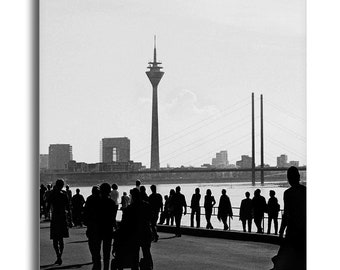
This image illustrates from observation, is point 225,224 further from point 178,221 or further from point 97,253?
point 97,253

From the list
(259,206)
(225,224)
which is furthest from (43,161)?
(259,206)

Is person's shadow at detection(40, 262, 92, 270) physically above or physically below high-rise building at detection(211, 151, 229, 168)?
below

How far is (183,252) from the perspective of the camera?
16.6 ft

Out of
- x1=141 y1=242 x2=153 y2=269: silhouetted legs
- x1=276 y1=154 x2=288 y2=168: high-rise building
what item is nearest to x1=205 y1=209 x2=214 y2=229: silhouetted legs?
x1=141 y1=242 x2=153 y2=269: silhouetted legs

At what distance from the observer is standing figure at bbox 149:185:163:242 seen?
16.5 feet

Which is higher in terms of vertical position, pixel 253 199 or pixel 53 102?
pixel 53 102

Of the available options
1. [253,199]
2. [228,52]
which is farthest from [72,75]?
[253,199]

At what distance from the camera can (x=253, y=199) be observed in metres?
4.88

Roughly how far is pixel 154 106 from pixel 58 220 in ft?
3.45

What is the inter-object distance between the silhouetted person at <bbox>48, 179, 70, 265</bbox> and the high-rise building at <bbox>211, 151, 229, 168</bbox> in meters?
1.05

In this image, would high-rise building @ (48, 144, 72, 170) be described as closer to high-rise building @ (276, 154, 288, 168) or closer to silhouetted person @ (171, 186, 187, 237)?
silhouetted person @ (171, 186, 187, 237)
